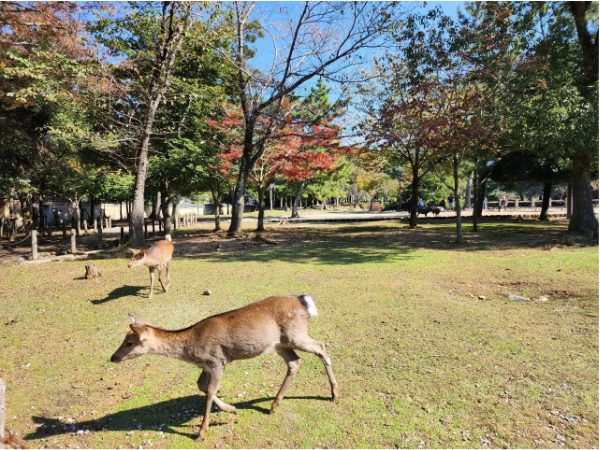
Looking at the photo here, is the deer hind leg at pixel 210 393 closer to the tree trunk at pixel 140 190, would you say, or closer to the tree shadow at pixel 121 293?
the tree shadow at pixel 121 293

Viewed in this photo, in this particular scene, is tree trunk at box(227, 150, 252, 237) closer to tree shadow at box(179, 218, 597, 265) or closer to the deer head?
tree shadow at box(179, 218, 597, 265)

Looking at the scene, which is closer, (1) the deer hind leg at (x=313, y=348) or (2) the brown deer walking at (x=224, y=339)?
(2) the brown deer walking at (x=224, y=339)

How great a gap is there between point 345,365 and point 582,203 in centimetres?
1522

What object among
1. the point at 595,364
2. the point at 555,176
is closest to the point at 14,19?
the point at 595,364

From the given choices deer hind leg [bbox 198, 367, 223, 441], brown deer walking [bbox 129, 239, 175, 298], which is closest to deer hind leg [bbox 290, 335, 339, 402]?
deer hind leg [bbox 198, 367, 223, 441]

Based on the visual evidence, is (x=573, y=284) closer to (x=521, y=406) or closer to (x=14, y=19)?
(x=521, y=406)

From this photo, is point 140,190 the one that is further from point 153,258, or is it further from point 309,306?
point 309,306

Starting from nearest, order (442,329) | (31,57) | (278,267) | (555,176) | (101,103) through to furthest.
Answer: (442,329) → (278,267) → (31,57) → (101,103) → (555,176)

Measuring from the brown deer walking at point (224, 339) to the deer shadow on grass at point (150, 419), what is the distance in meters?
0.26

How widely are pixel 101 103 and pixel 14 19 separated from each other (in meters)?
3.76

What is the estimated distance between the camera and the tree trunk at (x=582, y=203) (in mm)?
15719

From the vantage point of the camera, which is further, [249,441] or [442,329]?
[442,329]

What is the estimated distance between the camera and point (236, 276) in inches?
406

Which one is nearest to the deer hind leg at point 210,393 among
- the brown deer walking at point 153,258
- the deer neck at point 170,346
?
the deer neck at point 170,346
